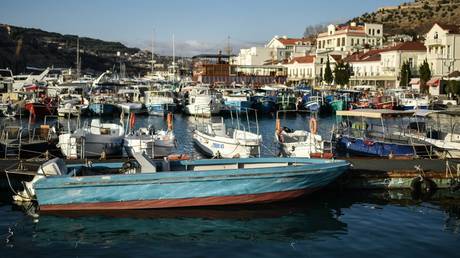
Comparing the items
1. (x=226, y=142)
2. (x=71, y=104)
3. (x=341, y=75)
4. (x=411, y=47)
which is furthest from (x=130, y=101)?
(x=411, y=47)

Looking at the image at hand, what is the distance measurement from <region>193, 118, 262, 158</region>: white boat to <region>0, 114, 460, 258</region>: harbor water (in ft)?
29.9

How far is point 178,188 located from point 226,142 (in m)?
13.0

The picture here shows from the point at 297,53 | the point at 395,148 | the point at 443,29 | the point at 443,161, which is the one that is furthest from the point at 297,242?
the point at 297,53

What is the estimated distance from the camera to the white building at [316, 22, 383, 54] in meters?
133

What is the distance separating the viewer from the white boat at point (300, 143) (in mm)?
28984

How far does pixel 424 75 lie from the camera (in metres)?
83.8

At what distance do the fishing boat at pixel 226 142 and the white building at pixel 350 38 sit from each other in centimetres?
9824

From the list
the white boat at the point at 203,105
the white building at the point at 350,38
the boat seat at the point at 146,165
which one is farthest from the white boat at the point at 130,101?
the white building at the point at 350,38

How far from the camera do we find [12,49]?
A: 19825 centimetres

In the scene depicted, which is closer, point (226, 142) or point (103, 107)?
point (226, 142)

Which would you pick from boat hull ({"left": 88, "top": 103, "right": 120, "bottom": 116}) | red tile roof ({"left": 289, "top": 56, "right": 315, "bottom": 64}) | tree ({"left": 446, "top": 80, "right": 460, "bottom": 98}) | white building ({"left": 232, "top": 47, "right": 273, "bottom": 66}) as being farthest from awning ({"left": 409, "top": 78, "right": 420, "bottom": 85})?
white building ({"left": 232, "top": 47, "right": 273, "bottom": 66})

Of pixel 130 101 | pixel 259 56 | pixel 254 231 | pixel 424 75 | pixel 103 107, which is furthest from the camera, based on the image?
pixel 259 56

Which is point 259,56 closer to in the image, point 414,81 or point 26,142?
point 414,81

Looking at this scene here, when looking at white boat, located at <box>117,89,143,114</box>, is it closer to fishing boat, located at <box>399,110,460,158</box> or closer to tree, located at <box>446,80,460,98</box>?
fishing boat, located at <box>399,110,460,158</box>
